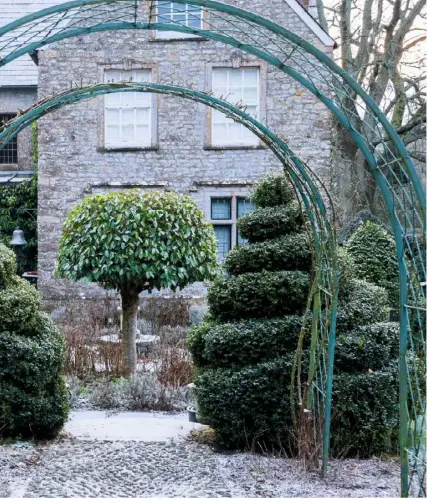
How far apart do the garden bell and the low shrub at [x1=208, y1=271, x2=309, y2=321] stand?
32.5 ft

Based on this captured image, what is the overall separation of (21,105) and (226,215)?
6030mm

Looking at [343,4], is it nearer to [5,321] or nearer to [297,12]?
[297,12]

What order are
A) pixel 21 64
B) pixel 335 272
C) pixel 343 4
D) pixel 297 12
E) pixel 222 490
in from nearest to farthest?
pixel 222 490
pixel 335 272
pixel 297 12
pixel 343 4
pixel 21 64

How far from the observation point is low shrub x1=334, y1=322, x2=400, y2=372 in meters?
6.10

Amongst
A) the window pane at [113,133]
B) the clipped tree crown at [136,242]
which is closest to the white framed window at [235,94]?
the window pane at [113,133]

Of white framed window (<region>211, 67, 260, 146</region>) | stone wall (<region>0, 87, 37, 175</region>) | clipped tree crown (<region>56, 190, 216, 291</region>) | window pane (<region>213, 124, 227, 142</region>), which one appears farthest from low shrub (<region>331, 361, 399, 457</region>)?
stone wall (<region>0, 87, 37, 175</region>)

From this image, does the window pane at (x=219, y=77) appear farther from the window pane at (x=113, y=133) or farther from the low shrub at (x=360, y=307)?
the low shrub at (x=360, y=307)

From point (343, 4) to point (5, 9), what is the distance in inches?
320

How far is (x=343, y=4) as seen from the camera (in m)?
16.4

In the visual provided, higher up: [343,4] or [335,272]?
[343,4]

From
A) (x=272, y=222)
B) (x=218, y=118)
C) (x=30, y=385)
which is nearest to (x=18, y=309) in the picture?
(x=30, y=385)

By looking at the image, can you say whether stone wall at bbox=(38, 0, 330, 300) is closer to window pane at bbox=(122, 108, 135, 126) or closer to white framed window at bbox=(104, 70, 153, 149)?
white framed window at bbox=(104, 70, 153, 149)

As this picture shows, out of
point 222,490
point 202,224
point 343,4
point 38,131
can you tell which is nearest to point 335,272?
point 222,490

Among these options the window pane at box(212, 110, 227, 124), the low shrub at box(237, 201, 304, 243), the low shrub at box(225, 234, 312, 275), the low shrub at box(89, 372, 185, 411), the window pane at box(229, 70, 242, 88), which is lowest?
the low shrub at box(89, 372, 185, 411)
